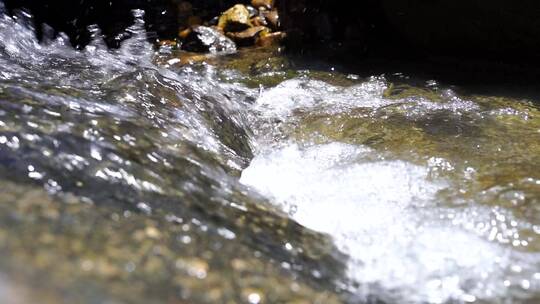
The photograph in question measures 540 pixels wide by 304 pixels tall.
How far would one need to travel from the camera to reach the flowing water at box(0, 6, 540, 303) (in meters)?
1.75

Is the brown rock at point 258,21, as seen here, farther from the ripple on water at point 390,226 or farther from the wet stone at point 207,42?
the ripple on water at point 390,226

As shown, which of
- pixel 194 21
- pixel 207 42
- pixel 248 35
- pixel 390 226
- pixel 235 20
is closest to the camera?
pixel 390 226

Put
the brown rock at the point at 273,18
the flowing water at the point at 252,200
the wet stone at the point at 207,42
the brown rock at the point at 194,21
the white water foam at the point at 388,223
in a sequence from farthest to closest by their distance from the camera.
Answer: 1. the brown rock at the point at 194,21
2. the brown rock at the point at 273,18
3. the wet stone at the point at 207,42
4. the white water foam at the point at 388,223
5. the flowing water at the point at 252,200

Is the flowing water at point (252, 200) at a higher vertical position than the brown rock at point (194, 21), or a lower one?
higher

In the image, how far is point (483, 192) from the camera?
286 centimetres

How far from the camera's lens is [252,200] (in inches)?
101

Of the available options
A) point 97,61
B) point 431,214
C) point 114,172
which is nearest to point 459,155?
point 431,214

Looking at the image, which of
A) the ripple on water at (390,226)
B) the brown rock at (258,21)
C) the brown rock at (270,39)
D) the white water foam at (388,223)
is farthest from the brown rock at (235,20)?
the ripple on water at (390,226)

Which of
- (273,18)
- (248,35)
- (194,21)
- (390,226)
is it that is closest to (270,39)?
(248,35)

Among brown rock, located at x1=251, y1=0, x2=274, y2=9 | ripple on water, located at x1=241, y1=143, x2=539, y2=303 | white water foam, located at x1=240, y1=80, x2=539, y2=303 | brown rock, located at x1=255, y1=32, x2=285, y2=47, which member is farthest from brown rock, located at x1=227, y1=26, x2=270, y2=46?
ripple on water, located at x1=241, y1=143, x2=539, y2=303

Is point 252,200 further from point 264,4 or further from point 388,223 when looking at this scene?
point 264,4

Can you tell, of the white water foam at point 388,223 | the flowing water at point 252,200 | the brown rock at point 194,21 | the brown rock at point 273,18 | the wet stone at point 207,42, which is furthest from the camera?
the brown rock at point 194,21

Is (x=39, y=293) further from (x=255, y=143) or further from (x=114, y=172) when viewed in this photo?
(x=255, y=143)

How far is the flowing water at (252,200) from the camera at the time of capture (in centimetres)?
175
